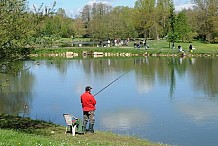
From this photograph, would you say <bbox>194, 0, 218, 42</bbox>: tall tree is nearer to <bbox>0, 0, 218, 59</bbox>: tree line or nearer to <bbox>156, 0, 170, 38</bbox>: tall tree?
<bbox>0, 0, 218, 59</bbox>: tree line

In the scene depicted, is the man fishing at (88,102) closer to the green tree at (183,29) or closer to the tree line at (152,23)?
the tree line at (152,23)

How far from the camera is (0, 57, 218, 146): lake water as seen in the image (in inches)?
747

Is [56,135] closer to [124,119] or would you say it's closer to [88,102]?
[88,102]

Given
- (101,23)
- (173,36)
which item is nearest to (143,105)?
(173,36)

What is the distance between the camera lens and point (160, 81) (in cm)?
3784

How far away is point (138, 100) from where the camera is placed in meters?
27.3

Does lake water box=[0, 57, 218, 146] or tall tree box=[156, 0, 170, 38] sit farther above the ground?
tall tree box=[156, 0, 170, 38]

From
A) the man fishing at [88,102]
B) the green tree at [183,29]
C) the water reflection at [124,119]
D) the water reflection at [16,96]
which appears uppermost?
the green tree at [183,29]

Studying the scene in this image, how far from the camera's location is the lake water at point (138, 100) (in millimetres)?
18984

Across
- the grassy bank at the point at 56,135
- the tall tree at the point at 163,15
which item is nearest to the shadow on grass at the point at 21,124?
the grassy bank at the point at 56,135

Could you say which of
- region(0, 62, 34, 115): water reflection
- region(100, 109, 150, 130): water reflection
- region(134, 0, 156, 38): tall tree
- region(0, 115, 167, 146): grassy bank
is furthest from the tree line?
region(0, 115, 167, 146): grassy bank

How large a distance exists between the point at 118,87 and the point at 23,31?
20922mm

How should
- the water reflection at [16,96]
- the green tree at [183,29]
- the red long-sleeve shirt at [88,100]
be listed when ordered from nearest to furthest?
the red long-sleeve shirt at [88,100], the water reflection at [16,96], the green tree at [183,29]

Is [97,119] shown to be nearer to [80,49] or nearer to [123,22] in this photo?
[80,49]
